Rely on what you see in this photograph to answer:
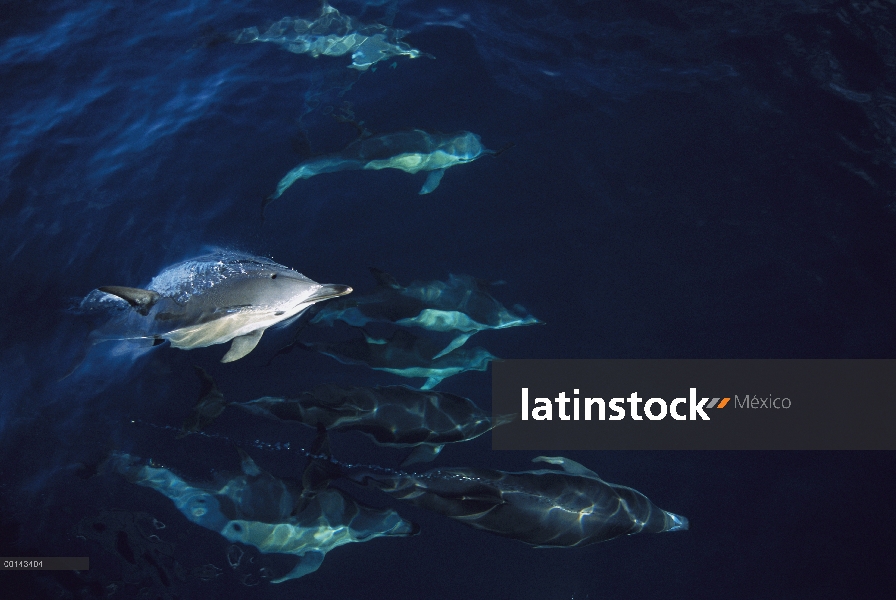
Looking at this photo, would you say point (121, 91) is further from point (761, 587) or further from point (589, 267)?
point (761, 587)

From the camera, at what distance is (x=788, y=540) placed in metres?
7.38

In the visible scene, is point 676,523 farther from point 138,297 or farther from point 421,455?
point 138,297

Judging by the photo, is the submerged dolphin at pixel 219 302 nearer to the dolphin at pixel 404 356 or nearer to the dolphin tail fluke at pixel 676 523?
the dolphin at pixel 404 356

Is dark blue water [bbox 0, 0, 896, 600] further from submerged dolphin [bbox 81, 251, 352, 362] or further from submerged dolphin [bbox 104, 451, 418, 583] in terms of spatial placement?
submerged dolphin [bbox 81, 251, 352, 362]

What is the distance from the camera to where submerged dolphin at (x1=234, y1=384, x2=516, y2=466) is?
7.61 meters

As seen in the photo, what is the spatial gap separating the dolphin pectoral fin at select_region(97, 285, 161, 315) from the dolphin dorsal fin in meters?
5.06

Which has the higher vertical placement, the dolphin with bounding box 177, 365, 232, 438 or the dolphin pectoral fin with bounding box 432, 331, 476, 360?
the dolphin pectoral fin with bounding box 432, 331, 476, 360

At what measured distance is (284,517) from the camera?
7.30m

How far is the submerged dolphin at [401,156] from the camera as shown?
1033 cm

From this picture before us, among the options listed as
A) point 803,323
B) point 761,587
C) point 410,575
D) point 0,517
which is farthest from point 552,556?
point 0,517

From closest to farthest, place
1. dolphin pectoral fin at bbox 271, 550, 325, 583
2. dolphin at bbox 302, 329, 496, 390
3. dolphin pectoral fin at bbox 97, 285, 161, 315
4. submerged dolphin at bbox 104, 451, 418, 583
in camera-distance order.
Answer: dolphin pectoral fin at bbox 97, 285, 161, 315
dolphin pectoral fin at bbox 271, 550, 325, 583
submerged dolphin at bbox 104, 451, 418, 583
dolphin at bbox 302, 329, 496, 390

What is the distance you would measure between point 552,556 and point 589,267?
13.9 ft

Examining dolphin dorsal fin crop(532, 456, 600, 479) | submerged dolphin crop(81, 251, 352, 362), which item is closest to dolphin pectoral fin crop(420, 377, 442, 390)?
dolphin dorsal fin crop(532, 456, 600, 479)

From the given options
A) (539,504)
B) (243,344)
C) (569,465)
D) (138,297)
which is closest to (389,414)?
(243,344)
